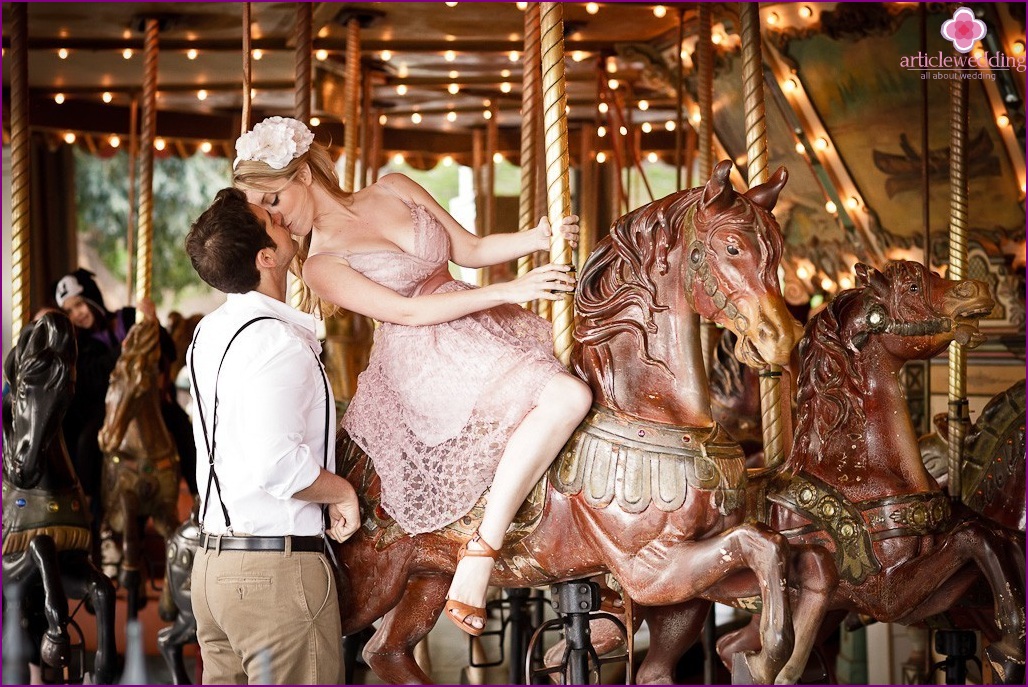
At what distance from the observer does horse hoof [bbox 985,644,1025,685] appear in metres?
3.80

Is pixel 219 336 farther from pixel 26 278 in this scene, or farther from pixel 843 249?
pixel 843 249

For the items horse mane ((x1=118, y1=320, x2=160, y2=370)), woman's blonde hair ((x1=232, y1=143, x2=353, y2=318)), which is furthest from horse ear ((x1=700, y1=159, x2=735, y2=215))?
horse mane ((x1=118, y1=320, x2=160, y2=370))

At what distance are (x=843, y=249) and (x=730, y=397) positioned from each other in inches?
81.9

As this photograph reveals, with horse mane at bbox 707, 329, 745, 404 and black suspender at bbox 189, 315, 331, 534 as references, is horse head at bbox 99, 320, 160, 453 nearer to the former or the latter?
horse mane at bbox 707, 329, 745, 404

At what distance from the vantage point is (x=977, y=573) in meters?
4.11

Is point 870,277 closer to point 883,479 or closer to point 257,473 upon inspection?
point 883,479

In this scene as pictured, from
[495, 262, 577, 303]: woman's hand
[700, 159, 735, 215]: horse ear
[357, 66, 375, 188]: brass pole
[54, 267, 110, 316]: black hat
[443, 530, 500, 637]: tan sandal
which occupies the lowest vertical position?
[443, 530, 500, 637]: tan sandal

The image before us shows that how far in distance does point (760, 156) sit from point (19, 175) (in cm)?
289

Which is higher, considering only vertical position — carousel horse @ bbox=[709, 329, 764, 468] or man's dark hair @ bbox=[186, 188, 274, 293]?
man's dark hair @ bbox=[186, 188, 274, 293]

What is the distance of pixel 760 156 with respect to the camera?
178 inches

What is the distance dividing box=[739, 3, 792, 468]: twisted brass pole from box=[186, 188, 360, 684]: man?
2002 mm

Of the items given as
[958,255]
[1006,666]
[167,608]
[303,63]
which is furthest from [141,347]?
[1006,666]

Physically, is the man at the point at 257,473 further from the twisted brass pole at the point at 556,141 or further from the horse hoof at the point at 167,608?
the horse hoof at the point at 167,608

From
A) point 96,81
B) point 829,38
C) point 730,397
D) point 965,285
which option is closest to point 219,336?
point 965,285
